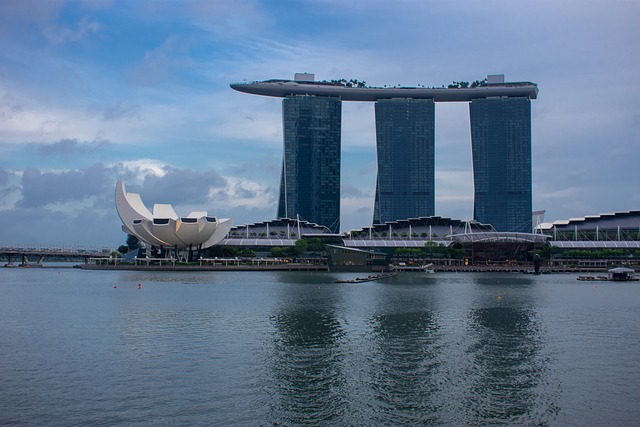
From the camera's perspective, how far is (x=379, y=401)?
16203 millimetres

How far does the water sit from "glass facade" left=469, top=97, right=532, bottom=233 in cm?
11578

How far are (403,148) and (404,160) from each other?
10.4 ft

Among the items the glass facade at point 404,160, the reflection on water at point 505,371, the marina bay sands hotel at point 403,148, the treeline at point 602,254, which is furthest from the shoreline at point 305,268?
the reflection on water at point 505,371

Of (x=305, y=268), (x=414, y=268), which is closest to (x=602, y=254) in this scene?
(x=414, y=268)

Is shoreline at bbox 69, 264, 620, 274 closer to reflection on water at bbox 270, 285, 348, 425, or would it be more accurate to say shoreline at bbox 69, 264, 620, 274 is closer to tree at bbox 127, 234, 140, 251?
tree at bbox 127, 234, 140, 251

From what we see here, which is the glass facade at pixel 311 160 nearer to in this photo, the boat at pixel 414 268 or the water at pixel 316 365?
the boat at pixel 414 268

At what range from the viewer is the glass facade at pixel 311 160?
148m

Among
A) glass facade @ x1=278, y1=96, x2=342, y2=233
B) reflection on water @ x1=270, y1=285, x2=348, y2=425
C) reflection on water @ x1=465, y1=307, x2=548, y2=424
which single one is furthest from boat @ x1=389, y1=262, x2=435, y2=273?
reflection on water @ x1=465, y1=307, x2=548, y2=424

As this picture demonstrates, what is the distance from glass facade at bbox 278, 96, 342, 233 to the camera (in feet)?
486

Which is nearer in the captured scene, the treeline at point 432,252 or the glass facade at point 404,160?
the treeline at point 432,252

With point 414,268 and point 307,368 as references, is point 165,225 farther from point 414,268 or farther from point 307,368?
point 307,368

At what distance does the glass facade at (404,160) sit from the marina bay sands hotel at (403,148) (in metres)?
0.25

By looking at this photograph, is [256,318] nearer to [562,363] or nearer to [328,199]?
[562,363]

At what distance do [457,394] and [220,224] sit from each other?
84251mm
